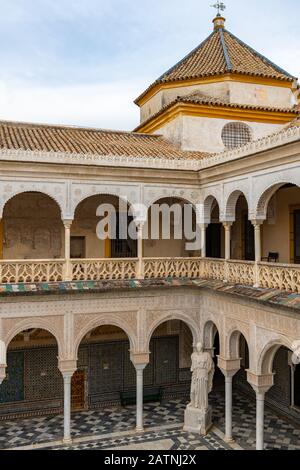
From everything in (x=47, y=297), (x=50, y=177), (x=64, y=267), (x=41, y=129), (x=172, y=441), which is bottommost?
(x=172, y=441)

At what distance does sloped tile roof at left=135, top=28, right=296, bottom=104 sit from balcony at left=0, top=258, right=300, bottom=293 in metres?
6.06

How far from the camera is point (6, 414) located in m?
11.9

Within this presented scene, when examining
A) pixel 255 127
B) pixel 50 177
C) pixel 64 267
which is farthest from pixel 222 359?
pixel 255 127

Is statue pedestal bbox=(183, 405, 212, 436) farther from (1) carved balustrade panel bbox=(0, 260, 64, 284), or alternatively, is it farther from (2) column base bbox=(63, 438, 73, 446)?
(1) carved balustrade panel bbox=(0, 260, 64, 284)

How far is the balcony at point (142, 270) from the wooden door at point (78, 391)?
3440 mm

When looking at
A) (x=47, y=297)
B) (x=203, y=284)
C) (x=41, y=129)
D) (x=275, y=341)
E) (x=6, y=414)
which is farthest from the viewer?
(x=41, y=129)

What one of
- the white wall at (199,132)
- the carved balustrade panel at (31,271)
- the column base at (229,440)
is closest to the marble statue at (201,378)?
the column base at (229,440)

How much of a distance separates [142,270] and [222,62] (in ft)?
23.9

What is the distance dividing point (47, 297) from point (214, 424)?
16.4ft

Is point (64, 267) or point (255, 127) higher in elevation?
point (255, 127)

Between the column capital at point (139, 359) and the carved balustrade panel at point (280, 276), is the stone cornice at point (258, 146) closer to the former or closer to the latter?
the carved balustrade panel at point (280, 276)

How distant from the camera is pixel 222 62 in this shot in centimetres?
1416

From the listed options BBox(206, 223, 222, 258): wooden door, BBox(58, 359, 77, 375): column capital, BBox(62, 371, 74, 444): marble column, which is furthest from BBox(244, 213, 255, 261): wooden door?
BBox(62, 371, 74, 444): marble column
